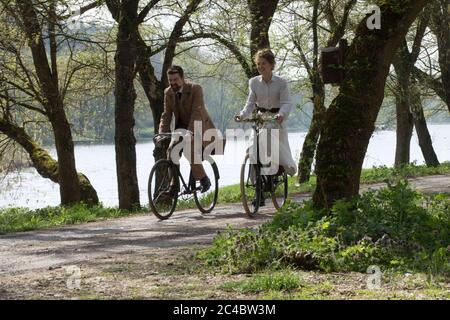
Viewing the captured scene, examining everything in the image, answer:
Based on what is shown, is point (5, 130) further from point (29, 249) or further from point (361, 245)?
point (361, 245)

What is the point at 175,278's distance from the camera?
703cm

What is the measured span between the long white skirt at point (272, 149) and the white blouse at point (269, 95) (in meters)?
0.29

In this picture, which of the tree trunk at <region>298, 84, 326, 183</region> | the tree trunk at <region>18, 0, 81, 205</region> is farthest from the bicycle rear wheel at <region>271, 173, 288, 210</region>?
the tree trunk at <region>298, 84, 326, 183</region>

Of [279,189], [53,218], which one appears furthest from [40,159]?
A: [279,189]

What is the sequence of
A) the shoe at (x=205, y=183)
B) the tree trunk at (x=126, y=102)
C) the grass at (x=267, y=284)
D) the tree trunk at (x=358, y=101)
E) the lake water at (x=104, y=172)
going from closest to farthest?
the grass at (x=267, y=284) → the tree trunk at (x=358, y=101) → the shoe at (x=205, y=183) → the tree trunk at (x=126, y=102) → the lake water at (x=104, y=172)

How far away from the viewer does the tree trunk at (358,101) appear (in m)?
8.60

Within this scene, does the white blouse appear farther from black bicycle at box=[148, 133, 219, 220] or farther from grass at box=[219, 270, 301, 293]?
grass at box=[219, 270, 301, 293]

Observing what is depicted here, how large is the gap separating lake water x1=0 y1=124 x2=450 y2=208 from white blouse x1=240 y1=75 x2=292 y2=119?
15.2 metres

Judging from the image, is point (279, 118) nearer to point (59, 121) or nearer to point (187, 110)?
point (187, 110)

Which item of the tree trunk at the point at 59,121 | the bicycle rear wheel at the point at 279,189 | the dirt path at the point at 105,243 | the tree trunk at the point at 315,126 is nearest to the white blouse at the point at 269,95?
the bicycle rear wheel at the point at 279,189

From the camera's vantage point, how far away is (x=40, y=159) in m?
23.7

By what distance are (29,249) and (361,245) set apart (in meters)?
4.42

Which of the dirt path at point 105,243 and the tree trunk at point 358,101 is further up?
the tree trunk at point 358,101

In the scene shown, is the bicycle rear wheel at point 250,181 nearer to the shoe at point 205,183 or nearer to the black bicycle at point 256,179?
A: the black bicycle at point 256,179
